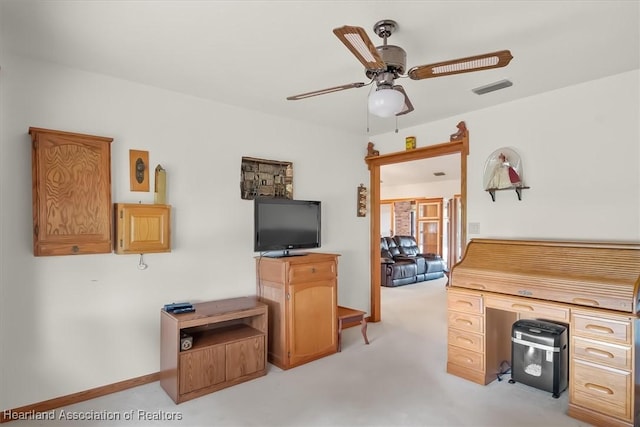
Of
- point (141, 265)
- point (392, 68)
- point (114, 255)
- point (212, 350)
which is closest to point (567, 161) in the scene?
point (392, 68)

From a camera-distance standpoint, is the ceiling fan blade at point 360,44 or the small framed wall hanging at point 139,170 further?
the small framed wall hanging at point 139,170

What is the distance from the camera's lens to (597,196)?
2.91 metres

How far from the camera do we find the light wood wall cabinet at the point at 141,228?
273 centimetres

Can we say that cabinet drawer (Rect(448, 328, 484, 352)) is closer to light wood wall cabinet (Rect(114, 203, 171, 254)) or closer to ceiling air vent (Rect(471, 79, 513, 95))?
ceiling air vent (Rect(471, 79, 513, 95))

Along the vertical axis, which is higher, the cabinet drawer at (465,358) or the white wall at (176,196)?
the white wall at (176,196)

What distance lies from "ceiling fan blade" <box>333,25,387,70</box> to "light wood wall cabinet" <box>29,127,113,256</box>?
2109mm

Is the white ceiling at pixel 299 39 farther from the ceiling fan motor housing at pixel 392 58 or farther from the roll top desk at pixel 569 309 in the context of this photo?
the roll top desk at pixel 569 309

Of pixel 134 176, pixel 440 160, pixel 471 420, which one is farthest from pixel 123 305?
pixel 440 160

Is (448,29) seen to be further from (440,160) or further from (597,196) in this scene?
(440,160)

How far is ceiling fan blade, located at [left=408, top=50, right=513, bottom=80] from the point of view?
5.64 feet

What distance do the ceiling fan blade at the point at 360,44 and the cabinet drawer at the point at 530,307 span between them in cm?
208

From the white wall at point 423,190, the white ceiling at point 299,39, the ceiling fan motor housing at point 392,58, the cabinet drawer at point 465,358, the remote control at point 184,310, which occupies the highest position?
the white ceiling at point 299,39

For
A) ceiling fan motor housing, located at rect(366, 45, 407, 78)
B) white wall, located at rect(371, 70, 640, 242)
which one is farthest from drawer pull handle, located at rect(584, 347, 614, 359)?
ceiling fan motor housing, located at rect(366, 45, 407, 78)

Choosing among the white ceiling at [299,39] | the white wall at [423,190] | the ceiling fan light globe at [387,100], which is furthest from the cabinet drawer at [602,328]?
the white wall at [423,190]
